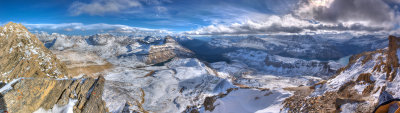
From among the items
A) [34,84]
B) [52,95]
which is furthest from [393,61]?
[34,84]

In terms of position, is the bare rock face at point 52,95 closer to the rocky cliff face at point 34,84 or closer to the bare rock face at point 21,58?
the rocky cliff face at point 34,84

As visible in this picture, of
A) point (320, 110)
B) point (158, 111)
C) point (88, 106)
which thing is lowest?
point (158, 111)

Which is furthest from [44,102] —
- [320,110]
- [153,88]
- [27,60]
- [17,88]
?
[153,88]

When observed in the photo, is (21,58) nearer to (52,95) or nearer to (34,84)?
(34,84)

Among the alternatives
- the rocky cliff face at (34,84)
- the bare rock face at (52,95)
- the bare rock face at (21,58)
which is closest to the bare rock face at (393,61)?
the bare rock face at (52,95)

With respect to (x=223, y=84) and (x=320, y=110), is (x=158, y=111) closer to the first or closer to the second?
(x=223, y=84)

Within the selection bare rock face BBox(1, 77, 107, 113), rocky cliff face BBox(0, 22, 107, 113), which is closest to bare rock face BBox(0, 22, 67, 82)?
rocky cliff face BBox(0, 22, 107, 113)

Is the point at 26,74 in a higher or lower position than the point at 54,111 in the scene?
higher
